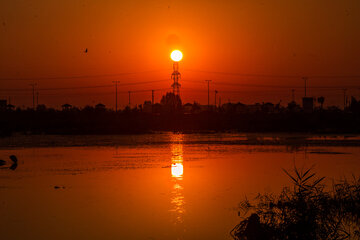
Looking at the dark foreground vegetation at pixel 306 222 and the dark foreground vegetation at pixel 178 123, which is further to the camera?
the dark foreground vegetation at pixel 178 123

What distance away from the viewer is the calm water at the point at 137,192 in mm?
14914

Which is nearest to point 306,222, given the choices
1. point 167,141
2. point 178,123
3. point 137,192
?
point 137,192

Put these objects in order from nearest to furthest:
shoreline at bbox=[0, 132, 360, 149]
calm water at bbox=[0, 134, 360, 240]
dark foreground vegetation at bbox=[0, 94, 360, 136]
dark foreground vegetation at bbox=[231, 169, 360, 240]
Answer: dark foreground vegetation at bbox=[231, 169, 360, 240] → calm water at bbox=[0, 134, 360, 240] → shoreline at bbox=[0, 132, 360, 149] → dark foreground vegetation at bbox=[0, 94, 360, 136]

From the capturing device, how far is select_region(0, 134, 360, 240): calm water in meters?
14.9

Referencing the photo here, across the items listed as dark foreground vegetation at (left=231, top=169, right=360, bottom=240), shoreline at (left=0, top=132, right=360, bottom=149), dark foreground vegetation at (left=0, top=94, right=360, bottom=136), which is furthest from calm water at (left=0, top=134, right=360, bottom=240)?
dark foreground vegetation at (left=0, top=94, right=360, bottom=136)

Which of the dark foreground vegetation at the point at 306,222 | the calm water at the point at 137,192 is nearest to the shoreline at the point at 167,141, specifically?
the calm water at the point at 137,192

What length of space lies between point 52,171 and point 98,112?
9340cm

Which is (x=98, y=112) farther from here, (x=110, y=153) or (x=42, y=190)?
(x=42, y=190)

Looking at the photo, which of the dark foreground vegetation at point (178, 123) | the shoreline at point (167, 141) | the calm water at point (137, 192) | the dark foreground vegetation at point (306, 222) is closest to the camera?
the dark foreground vegetation at point (306, 222)

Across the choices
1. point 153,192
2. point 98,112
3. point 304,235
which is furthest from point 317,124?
point 304,235

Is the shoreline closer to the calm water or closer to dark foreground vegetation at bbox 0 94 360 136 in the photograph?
the calm water

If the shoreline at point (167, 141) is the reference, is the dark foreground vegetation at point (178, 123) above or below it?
above

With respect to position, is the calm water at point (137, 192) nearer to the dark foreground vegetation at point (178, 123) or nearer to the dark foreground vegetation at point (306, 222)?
the dark foreground vegetation at point (306, 222)

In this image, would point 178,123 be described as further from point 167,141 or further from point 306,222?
point 306,222
